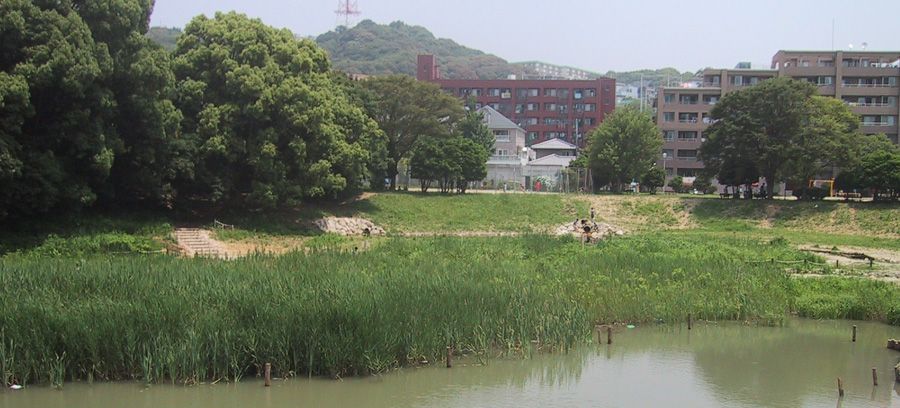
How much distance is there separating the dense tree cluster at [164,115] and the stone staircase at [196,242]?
2.01 m

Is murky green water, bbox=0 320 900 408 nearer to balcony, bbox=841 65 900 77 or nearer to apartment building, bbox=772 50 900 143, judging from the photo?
apartment building, bbox=772 50 900 143

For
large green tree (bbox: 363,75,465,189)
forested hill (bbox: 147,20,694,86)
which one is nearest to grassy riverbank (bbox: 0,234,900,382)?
large green tree (bbox: 363,75,465,189)

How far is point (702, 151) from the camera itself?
154ft

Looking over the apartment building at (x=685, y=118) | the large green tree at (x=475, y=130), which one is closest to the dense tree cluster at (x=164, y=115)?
the large green tree at (x=475, y=130)

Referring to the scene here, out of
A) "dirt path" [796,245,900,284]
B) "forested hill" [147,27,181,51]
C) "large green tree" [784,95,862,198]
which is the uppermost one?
"forested hill" [147,27,181,51]

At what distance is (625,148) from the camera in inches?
2076

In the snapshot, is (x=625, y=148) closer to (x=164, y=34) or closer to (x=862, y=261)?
(x=862, y=261)

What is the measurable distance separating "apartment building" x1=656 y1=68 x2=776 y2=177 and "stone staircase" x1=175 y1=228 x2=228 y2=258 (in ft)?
167

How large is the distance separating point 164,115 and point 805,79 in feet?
190

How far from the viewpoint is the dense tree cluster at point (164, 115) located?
25078 millimetres

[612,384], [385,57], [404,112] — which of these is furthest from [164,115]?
[385,57]

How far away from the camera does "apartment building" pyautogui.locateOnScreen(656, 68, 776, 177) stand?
72750 millimetres

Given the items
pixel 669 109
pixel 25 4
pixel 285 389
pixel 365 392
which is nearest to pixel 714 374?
pixel 365 392

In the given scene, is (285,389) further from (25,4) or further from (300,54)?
(300,54)
